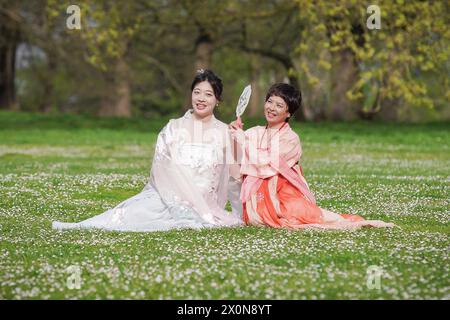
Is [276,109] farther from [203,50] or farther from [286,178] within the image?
[203,50]

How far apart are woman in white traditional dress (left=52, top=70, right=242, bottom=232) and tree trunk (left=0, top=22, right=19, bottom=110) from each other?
3466 centimetres

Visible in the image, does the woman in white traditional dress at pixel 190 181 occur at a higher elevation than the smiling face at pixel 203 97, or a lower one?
lower

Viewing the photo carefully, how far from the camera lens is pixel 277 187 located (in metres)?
12.1

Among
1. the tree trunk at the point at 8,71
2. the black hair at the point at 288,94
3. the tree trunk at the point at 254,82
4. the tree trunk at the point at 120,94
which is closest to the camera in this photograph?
the black hair at the point at 288,94

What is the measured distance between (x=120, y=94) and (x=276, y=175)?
40480 millimetres

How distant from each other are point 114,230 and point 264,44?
36.4 metres

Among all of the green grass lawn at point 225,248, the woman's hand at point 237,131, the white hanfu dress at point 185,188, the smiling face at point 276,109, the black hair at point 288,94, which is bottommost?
the green grass lawn at point 225,248

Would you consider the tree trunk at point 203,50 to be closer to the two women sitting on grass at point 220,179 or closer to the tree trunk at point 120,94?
the tree trunk at point 120,94

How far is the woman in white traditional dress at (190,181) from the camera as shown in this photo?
38.7ft

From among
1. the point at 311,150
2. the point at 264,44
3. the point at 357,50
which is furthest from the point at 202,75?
the point at 264,44

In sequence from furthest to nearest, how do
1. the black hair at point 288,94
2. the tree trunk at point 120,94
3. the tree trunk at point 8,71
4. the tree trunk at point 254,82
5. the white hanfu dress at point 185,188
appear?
the tree trunk at point 254,82 → the tree trunk at point 120,94 → the tree trunk at point 8,71 → the black hair at point 288,94 → the white hanfu dress at point 185,188

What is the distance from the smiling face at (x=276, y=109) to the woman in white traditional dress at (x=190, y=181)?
0.71m

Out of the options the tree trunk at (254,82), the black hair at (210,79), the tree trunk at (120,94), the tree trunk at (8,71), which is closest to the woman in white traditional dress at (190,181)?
the black hair at (210,79)
